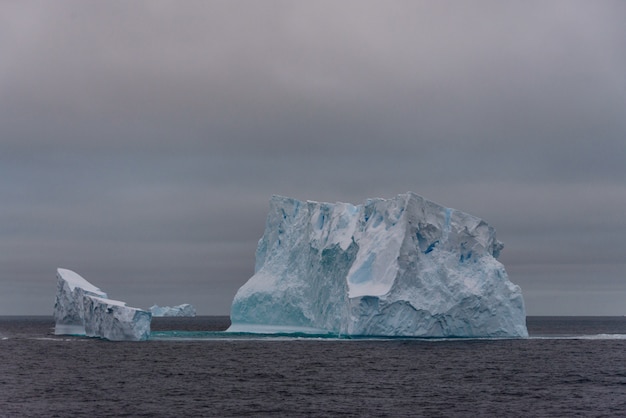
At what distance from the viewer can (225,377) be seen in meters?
35.0

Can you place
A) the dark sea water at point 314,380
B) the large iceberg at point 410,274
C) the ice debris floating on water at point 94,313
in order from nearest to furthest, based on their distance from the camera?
the dark sea water at point 314,380 < the large iceberg at point 410,274 < the ice debris floating on water at point 94,313

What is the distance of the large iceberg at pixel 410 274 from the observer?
47.8m

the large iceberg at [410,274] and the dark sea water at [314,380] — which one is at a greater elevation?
the large iceberg at [410,274]

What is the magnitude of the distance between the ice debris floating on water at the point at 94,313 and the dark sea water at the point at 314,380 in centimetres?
94

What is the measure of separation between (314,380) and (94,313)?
22636 millimetres

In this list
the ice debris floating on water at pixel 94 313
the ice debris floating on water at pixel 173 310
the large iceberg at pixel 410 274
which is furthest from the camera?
the ice debris floating on water at pixel 173 310

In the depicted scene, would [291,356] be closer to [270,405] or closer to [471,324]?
[471,324]

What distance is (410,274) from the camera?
47.9 metres

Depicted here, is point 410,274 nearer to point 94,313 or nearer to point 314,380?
point 314,380

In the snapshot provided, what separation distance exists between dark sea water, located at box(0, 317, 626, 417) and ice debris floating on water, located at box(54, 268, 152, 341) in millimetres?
940

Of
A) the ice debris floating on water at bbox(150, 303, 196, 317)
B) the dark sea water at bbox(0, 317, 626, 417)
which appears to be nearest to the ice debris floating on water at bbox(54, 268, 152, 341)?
the dark sea water at bbox(0, 317, 626, 417)

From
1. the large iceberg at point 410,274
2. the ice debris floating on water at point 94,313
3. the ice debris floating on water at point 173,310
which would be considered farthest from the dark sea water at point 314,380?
the ice debris floating on water at point 173,310

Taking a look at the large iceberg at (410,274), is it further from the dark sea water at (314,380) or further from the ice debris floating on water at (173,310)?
the ice debris floating on water at (173,310)

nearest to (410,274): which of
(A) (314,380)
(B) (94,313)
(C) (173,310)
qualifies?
(A) (314,380)
